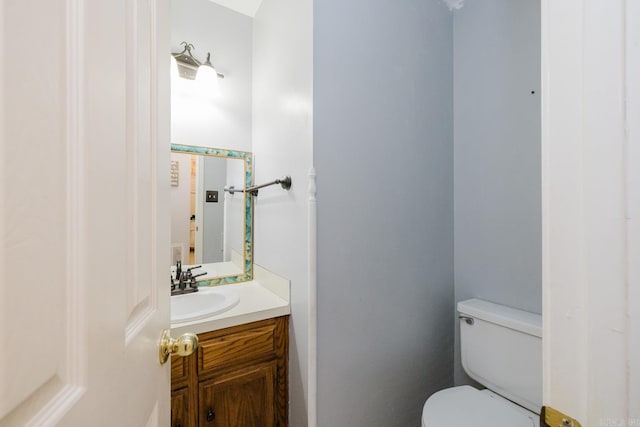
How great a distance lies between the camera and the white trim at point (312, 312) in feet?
3.36

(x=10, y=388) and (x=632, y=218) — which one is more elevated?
(x=632, y=218)

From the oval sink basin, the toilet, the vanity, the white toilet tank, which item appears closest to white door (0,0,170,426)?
the vanity

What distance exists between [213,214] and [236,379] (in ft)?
3.10

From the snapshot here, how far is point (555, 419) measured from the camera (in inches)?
15.3

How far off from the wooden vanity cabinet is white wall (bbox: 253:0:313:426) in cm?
7

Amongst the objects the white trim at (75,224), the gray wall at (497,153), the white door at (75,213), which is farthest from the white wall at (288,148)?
the gray wall at (497,153)

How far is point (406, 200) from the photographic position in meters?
1.31

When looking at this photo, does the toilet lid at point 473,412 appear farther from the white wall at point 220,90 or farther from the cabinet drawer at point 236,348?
the white wall at point 220,90

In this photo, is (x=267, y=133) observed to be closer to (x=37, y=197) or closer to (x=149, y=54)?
(x=149, y=54)

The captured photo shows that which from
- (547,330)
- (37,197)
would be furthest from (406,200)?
(37,197)

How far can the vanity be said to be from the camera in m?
1.02

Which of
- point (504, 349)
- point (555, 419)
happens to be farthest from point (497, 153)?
point (555, 419)

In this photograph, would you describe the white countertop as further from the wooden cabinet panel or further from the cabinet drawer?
the wooden cabinet panel

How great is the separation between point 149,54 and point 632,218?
79 centimetres
